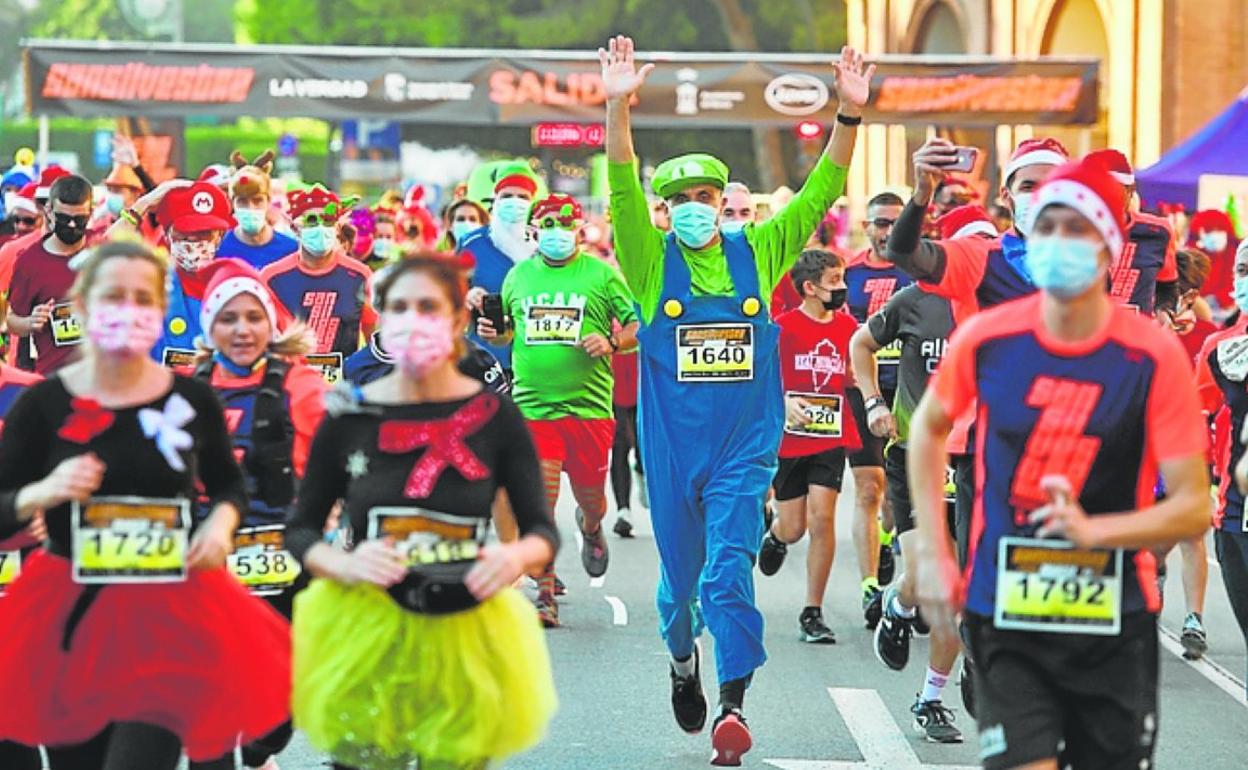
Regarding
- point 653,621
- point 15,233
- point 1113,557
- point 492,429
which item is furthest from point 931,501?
point 15,233

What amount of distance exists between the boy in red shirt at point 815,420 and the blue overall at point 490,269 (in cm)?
202

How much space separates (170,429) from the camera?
22.1 ft

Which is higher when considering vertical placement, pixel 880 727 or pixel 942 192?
pixel 942 192

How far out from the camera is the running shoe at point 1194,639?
43.1 ft

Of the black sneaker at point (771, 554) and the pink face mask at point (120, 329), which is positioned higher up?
the pink face mask at point (120, 329)

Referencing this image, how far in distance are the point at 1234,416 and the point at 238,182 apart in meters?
5.98

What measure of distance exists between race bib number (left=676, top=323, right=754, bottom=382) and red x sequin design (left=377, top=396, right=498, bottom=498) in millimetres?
3505

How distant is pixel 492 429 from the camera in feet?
21.9

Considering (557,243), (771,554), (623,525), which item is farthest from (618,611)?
(623,525)

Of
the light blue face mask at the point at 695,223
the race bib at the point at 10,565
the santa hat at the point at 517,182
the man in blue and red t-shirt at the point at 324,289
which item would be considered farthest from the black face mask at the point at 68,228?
the race bib at the point at 10,565

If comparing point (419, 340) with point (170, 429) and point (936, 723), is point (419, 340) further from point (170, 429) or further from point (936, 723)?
point (936, 723)

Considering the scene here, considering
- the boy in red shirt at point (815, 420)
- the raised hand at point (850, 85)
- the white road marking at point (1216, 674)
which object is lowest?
the white road marking at point (1216, 674)

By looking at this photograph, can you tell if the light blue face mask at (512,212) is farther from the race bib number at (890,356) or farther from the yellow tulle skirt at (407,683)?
the yellow tulle skirt at (407,683)

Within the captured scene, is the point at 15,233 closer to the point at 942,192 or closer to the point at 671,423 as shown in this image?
Answer: the point at 942,192
